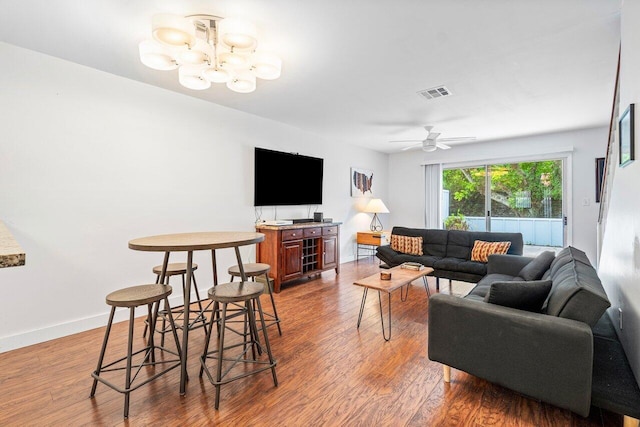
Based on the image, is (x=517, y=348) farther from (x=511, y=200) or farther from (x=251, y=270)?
(x=511, y=200)

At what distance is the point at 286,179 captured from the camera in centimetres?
464

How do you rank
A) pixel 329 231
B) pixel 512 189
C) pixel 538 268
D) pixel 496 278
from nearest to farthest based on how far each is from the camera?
1. pixel 538 268
2. pixel 496 278
3. pixel 329 231
4. pixel 512 189

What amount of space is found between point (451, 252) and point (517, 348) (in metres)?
2.81

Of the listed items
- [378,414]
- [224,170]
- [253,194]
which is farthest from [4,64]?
[378,414]

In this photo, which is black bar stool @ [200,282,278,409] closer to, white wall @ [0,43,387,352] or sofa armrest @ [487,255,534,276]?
white wall @ [0,43,387,352]

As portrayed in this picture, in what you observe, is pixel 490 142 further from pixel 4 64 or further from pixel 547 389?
pixel 4 64

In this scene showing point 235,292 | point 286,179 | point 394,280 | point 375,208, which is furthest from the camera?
point 375,208

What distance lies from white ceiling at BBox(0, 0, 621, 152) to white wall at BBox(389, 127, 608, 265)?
103 centimetres

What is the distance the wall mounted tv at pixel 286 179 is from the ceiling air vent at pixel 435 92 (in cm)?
211

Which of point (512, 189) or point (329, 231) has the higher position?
point (512, 189)

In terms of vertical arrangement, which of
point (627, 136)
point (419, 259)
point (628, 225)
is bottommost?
point (419, 259)

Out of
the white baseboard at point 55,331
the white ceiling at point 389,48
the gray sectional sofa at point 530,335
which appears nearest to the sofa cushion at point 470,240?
the white ceiling at point 389,48

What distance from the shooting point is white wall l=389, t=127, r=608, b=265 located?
4.90m

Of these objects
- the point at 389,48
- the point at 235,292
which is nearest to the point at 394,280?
the point at 235,292
